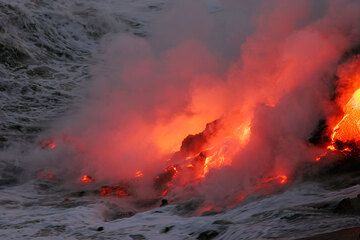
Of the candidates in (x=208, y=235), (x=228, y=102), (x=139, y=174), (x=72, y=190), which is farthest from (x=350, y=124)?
(x=72, y=190)

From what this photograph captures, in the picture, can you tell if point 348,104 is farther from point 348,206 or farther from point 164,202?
point 164,202

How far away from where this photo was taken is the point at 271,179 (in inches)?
376

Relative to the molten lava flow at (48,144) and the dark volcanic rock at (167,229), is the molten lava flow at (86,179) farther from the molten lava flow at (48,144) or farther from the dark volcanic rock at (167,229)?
the dark volcanic rock at (167,229)

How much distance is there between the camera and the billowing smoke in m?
10.2

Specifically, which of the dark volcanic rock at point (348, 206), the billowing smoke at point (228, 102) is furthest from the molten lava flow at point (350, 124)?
the dark volcanic rock at point (348, 206)

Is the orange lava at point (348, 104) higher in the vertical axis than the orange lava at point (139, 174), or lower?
lower

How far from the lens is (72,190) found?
1213cm

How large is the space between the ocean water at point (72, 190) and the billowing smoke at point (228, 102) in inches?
40.0

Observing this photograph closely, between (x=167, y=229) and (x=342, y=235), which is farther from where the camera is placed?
(x=167, y=229)

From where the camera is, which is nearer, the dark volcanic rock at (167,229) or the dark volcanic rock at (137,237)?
the dark volcanic rock at (137,237)

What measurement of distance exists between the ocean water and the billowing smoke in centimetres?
102

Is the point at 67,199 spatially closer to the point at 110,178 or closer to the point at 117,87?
the point at 110,178

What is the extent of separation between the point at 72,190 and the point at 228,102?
3951mm

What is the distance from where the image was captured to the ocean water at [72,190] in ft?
25.5
